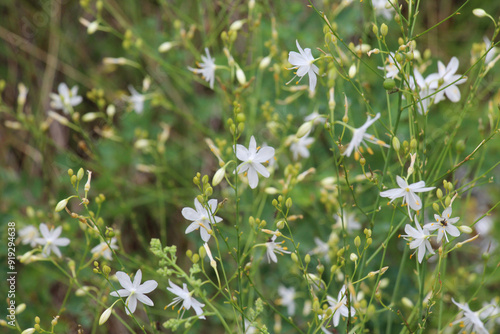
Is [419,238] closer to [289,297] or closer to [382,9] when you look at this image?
[289,297]

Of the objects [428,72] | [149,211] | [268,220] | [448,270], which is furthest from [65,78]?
[448,270]

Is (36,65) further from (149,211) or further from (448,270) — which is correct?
(448,270)

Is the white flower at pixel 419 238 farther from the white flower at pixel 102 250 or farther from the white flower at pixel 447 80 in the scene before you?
the white flower at pixel 102 250

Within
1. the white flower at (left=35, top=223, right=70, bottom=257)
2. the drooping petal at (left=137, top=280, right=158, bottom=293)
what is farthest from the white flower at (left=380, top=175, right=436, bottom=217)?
the white flower at (left=35, top=223, right=70, bottom=257)

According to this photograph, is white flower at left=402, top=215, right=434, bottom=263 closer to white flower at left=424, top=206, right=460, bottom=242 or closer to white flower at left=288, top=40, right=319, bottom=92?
white flower at left=424, top=206, right=460, bottom=242

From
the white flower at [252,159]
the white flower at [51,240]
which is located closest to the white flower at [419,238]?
the white flower at [252,159]

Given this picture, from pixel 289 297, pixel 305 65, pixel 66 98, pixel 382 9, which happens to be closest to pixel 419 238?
pixel 305 65
